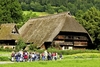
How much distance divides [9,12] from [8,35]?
23558mm

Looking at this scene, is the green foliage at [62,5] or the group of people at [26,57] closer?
the group of people at [26,57]

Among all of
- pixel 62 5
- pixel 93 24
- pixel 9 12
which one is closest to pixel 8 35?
pixel 93 24

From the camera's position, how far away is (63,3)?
7574 inches

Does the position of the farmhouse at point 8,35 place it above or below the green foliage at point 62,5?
above

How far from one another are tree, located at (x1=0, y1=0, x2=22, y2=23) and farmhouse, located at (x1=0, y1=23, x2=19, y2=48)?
1824 centimetres

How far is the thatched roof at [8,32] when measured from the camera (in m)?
74.3

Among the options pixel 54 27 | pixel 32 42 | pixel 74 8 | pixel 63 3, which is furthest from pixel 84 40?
pixel 63 3

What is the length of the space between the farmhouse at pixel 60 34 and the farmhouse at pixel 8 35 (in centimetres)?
403

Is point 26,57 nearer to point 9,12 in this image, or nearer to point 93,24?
point 93,24

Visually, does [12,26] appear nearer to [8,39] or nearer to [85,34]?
[8,39]

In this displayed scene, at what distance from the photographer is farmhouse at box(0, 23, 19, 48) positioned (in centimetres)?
7428

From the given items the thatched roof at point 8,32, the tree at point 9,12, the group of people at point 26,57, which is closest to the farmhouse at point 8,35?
the thatched roof at point 8,32

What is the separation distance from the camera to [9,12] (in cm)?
9662

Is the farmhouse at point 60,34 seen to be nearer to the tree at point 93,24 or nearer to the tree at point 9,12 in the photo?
the tree at point 93,24
